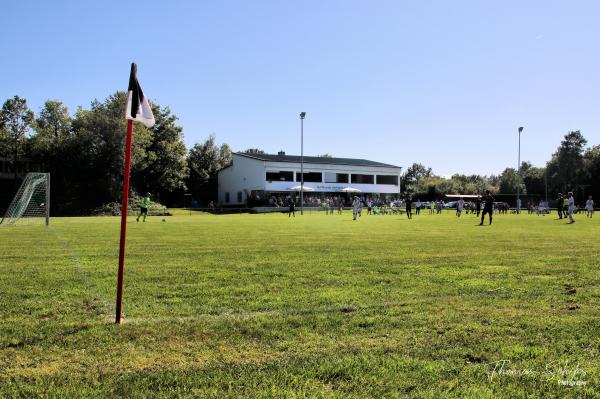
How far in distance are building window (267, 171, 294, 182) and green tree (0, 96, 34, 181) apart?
3329cm

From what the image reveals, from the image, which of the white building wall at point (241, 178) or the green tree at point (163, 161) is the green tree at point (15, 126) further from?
the white building wall at point (241, 178)

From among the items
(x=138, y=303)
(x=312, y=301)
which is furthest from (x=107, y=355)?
(x=312, y=301)

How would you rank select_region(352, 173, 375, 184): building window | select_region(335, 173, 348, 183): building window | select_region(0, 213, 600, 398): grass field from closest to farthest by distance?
select_region(0, 213, 600, 398): grass field, select_region(335, 173, 348, 183): building window, select_region(352, 173, 375, 184): building window

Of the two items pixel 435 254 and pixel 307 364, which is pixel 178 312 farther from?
pixel 435 254

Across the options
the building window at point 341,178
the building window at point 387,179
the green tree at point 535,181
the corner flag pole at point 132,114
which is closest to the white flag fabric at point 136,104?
the corner flag pole at point 132,114

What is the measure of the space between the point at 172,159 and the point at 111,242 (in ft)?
186

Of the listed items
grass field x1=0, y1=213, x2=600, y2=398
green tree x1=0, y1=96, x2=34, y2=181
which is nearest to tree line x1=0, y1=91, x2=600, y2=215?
green tree x1=0, y1=96, x2=34, y2=181

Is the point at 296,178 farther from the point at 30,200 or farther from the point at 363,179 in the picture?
the point at 30,200

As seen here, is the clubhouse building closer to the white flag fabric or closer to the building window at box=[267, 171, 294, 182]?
the building window at box=[267, 171, 294, 182]

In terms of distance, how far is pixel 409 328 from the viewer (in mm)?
5445

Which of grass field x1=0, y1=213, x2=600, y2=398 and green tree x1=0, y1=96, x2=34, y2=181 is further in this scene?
green tree x1=0, y1=96, x2=34, y2=181

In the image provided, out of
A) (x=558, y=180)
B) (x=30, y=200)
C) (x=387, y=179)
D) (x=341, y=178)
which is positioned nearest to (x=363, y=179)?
(x=341, y=178)

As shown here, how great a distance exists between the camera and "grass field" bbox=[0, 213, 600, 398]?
3.90m

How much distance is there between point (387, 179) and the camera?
8650 cm
